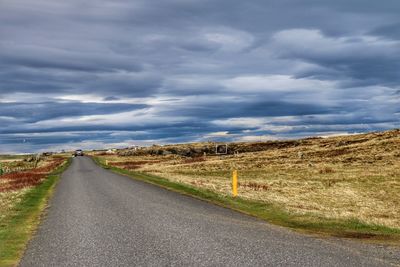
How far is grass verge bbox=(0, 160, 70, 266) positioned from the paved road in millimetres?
365

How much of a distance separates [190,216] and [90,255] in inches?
300

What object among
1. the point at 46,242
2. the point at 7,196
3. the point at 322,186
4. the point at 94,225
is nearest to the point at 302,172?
the point at 322,186

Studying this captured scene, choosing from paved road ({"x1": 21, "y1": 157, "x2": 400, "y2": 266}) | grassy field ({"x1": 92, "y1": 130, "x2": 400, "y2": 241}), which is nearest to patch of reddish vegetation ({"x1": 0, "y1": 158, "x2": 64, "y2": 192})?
grassy field ({"x1": 92, "y1": 130, "x2": 400, "y2": 241})

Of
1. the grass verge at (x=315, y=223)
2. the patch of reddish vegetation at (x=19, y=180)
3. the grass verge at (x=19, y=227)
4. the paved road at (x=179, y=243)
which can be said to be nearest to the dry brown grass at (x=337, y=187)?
the grass verge at (x=315, y=223)

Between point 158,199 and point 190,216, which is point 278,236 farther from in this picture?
point 158,199

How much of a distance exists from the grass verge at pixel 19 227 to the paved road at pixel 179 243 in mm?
365

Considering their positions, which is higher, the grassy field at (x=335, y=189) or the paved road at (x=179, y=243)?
the paved road at (x=179, y=243)

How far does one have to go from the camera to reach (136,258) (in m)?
12.1

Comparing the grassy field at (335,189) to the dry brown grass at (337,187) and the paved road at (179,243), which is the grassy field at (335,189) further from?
the paved road at (179,243)

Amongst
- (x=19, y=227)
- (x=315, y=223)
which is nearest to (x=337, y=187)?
(x=315, y=223)

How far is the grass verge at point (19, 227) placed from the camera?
1325 cm

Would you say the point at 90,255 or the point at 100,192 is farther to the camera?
the point at 100,192

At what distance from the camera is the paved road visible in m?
11.7

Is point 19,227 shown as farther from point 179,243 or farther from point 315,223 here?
point 315,223
